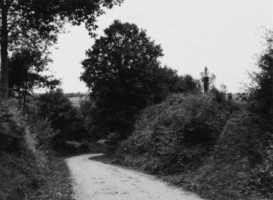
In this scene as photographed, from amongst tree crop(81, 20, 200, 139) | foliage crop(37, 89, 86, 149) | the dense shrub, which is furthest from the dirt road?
foliage crop(37, 89, 86, 149)

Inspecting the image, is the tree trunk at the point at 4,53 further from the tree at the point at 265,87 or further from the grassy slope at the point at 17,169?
the tree at the point at 265,87

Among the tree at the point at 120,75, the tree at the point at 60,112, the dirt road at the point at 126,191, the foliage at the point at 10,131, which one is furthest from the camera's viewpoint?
the tree at the point at 60,112

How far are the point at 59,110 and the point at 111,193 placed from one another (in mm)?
45244

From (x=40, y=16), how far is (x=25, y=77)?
21.6 metres

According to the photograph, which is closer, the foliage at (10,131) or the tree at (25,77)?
the foliage at (10,131)

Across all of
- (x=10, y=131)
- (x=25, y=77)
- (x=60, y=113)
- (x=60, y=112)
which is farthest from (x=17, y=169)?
(x=60, y=112)

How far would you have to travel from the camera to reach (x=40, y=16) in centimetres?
1795

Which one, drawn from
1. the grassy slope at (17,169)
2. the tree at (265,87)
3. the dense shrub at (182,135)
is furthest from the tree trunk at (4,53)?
the tree at (265,87)

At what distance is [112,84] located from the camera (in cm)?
3600

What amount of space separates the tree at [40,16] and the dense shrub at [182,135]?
26.1 ft

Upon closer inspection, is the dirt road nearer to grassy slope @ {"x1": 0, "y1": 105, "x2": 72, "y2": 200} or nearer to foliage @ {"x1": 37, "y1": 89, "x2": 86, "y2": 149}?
grassy slope @ {"x1": 0, "y1": 105, "x2": 72, "y2": 200}

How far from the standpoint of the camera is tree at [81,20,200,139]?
117ft

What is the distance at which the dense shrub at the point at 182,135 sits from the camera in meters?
18.1

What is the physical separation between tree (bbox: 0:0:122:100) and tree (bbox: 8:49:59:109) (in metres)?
14.5
